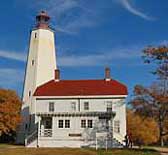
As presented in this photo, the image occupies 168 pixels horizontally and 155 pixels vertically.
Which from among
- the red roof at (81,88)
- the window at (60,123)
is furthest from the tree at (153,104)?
the window at (60,123)

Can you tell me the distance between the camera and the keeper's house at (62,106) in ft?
147

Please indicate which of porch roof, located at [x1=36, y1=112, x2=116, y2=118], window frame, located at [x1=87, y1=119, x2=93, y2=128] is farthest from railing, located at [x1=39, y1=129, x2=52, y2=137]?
window frame, located at [x1=87, y1=119, x2=93, y2=128]

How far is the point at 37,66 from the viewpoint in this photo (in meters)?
53.8

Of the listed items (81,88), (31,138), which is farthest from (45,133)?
(81,88)

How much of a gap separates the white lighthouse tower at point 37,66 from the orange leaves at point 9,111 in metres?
1.68

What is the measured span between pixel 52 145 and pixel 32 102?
960cm

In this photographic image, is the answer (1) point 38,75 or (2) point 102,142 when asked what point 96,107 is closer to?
(2) point 102,142

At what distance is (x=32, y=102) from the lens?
52500mm

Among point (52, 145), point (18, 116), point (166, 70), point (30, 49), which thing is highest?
point (30, 49)

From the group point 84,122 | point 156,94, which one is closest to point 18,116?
point 84,122

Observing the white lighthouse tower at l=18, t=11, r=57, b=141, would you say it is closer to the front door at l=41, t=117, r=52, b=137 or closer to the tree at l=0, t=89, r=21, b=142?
the tree at l=0, t=89, r=21, b=142

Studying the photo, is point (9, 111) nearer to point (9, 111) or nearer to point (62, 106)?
point (9, 111)

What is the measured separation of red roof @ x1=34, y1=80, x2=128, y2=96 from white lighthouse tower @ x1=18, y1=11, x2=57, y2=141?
2.22 metres

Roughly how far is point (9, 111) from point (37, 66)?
7548 mm
